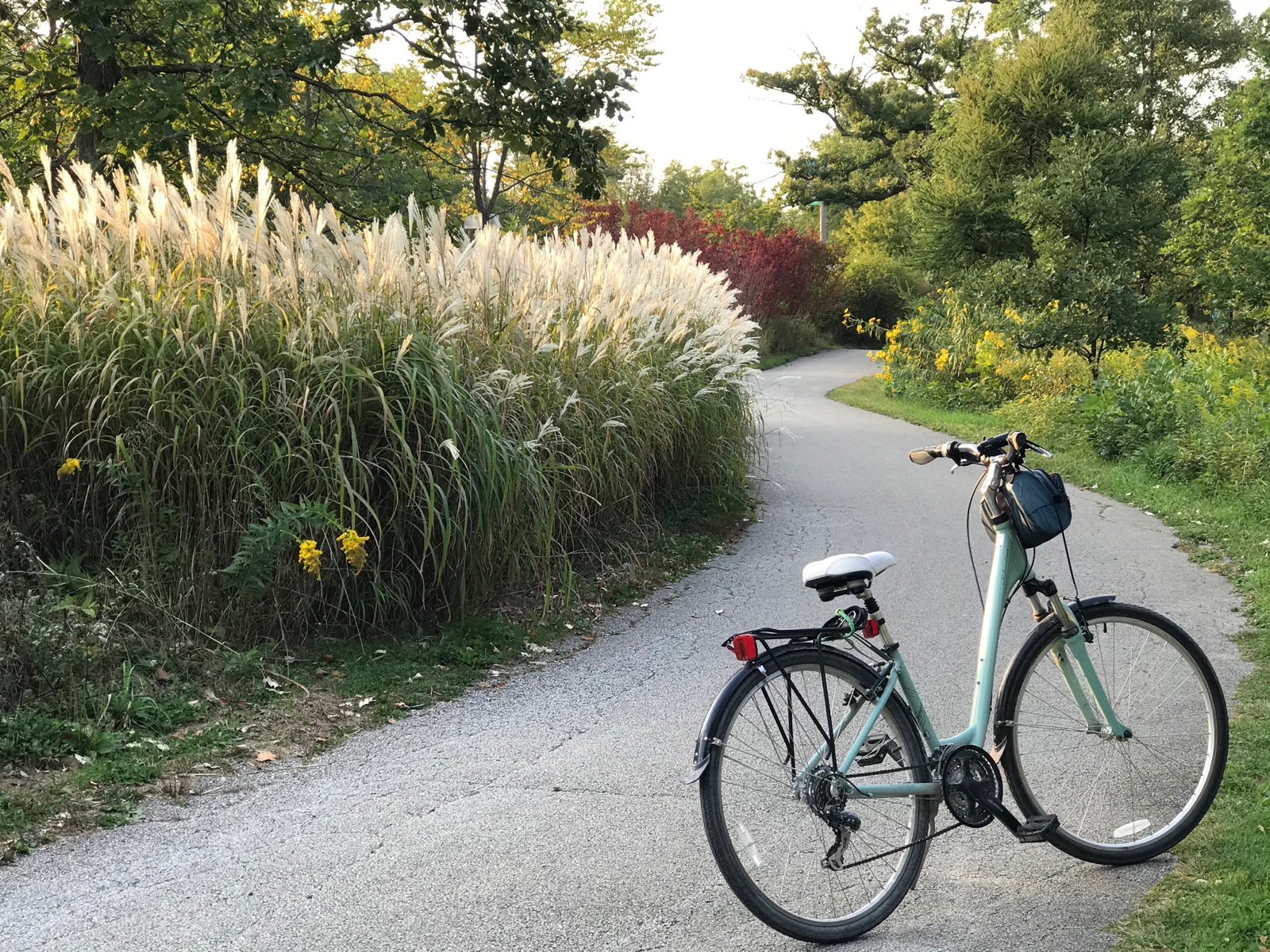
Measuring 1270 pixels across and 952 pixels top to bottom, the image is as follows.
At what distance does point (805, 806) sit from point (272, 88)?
8.20 meters

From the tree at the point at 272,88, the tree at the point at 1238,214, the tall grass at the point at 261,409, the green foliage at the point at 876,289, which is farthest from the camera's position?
the green foliage at the point at 876,289

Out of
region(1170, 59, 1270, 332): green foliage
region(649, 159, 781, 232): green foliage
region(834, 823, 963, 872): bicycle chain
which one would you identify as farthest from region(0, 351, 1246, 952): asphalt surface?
region(649, 159, 781, 232): green foliage

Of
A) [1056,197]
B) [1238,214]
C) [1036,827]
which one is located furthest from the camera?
[1238,214]

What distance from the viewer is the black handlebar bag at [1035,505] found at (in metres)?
3.29

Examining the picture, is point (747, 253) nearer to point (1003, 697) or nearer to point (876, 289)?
point (876, 289)

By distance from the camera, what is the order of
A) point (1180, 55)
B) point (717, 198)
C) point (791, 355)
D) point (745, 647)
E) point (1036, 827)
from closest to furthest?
point (745, 647), point (1036, 827), point (791, 355), point (1180, 55), point (717, 198)

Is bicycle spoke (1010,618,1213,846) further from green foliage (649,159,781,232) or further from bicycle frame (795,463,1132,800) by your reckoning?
green foliage (649,159,781,232)

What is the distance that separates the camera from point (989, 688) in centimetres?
342

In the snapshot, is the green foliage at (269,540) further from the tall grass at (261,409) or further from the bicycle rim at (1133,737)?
the bicycle rim at (1133,737)

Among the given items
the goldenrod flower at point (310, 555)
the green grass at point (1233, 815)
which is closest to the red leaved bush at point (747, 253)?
the green grass at point (1233, 815)

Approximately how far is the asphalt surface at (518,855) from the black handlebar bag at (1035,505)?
3.67 ft

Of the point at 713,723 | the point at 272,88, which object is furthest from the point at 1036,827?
the point at 272,88

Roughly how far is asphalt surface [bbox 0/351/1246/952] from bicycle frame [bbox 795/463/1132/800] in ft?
1.46

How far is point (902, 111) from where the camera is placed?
39.4 m
